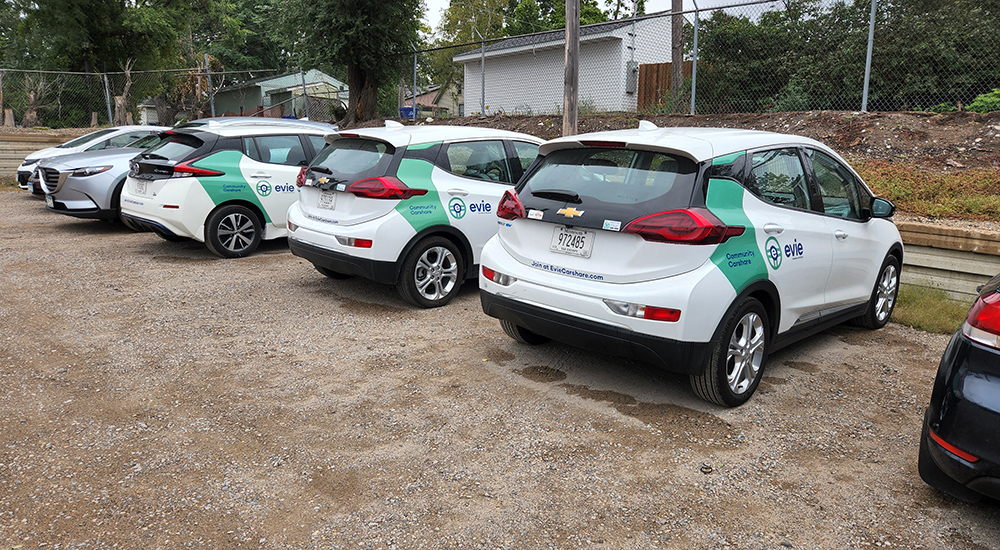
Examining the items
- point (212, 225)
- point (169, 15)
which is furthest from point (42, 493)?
point (169, 15)

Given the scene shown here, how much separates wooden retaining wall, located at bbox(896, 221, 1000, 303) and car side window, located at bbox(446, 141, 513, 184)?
13.7ft

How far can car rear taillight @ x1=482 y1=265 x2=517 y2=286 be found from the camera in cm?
460

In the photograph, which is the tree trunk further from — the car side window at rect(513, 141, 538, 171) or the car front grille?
the car side window at rect(513, 141, 538, 171)

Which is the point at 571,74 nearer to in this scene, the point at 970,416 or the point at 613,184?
the point at 613,184

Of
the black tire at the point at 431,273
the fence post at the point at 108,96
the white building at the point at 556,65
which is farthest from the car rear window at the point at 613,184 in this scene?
the fence post at the point at 108,96

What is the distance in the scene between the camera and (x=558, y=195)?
441 cm

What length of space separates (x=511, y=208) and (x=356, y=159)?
2.41 m

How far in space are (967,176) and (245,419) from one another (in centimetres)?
914

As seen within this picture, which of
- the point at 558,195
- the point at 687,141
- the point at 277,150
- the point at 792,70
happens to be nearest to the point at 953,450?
the point at 687,141

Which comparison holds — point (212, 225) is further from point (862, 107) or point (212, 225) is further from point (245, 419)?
point (862, 107)

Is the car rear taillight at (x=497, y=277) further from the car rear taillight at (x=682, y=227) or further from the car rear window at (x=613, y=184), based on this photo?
the car rear taillight at (x=682, y=227)

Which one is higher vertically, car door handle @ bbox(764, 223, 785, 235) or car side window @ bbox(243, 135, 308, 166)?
car side window @ bbox(243, 135, 308, 166)

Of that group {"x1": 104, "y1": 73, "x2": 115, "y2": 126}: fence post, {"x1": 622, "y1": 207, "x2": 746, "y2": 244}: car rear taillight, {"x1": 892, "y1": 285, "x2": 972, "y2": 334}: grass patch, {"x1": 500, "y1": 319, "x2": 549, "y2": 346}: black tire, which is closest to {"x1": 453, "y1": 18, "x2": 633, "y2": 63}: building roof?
{"x1": 104, "y1": 73, "x2": 115, "y2": 126}: fence post

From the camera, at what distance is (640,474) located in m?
3.53
